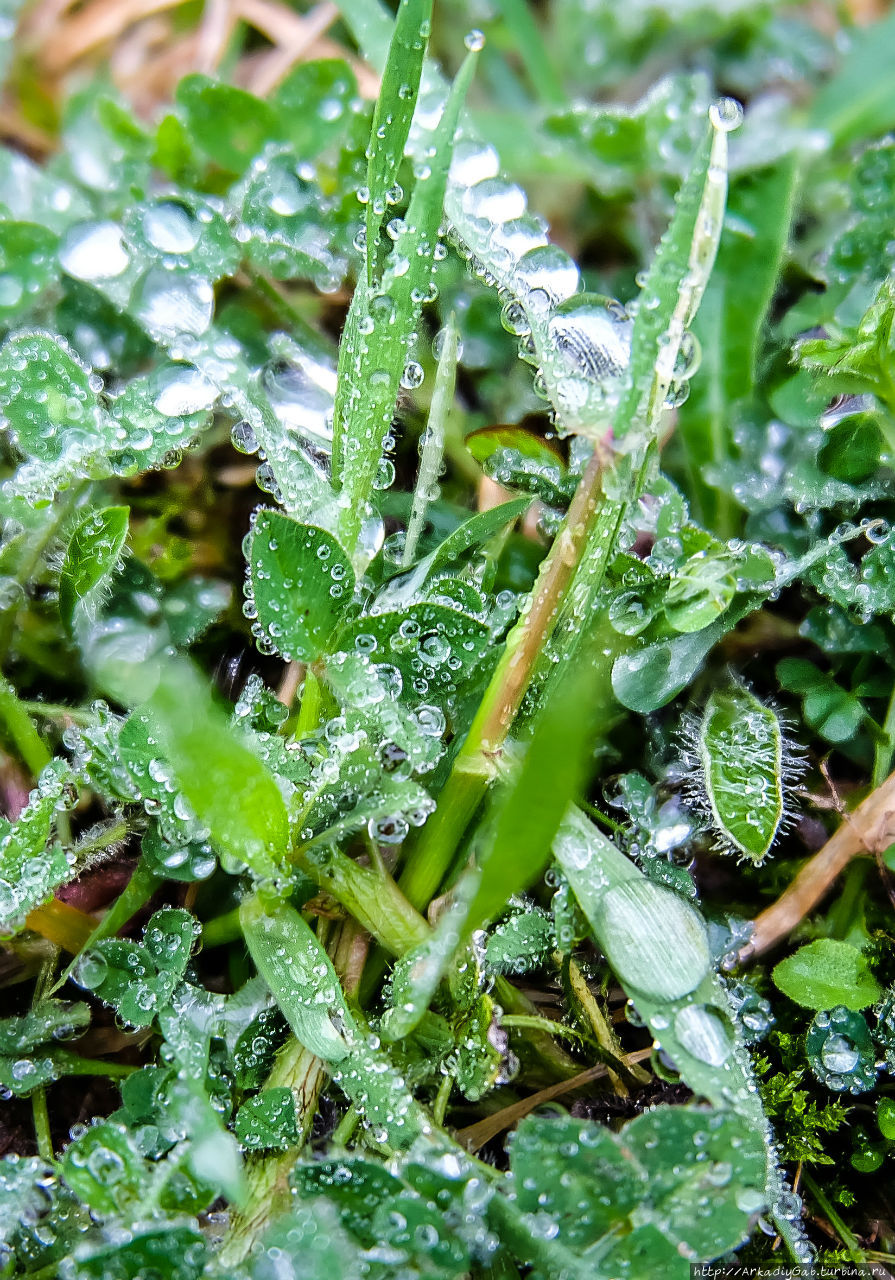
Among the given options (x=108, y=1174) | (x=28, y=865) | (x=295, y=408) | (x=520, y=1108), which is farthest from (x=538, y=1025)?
(x=295, y=408)

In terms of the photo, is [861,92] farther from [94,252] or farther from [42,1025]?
[42,1025]

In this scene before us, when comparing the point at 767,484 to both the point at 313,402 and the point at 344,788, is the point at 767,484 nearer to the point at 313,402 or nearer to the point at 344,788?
the point at 313,402

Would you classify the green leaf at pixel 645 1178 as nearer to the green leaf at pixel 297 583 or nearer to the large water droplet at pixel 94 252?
the green leaf at pixel 297 583

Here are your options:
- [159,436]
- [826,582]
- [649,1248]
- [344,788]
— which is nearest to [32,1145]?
[344,788]

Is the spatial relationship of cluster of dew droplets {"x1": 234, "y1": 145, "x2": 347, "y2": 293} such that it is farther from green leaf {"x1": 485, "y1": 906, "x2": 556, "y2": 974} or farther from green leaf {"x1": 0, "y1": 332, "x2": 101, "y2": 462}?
green leaf {"x1": 485, "y1": 906, "x2": 556, "y2": 974}

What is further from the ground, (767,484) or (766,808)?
(767,484)

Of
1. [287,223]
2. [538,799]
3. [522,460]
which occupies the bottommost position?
[538,799]

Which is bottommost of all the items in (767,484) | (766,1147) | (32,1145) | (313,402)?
(766,1147)

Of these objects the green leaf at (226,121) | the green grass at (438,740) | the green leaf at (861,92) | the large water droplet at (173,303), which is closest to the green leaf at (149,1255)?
the green grass at (438,740)
